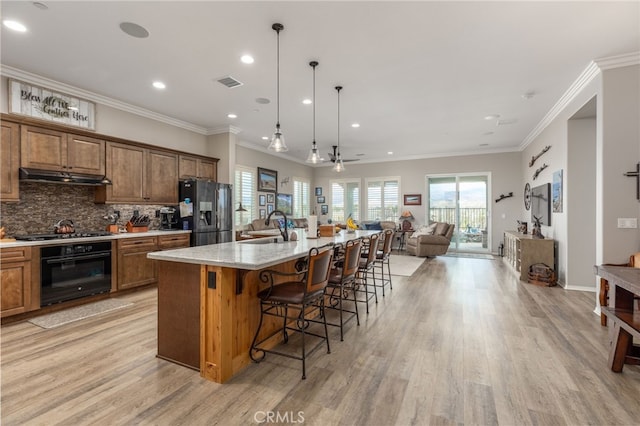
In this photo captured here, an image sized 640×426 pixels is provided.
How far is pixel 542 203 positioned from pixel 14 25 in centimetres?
816

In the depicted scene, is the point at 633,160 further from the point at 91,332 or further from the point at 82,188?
the point at 82,188

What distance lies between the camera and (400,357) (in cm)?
257

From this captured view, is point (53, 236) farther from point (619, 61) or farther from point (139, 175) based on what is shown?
point (619, 61)

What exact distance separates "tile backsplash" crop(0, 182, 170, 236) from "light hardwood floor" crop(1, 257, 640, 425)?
130 cm

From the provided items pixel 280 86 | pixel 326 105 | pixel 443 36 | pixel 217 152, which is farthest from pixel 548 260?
pixel 217 152

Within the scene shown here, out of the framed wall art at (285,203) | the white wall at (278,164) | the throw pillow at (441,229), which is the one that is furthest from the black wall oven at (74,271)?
the throw pillow at (441,229)

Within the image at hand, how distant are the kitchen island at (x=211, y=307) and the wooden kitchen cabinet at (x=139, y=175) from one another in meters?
2.87

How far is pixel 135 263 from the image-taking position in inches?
178

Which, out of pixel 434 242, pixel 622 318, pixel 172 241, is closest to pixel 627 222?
pixel 622 318

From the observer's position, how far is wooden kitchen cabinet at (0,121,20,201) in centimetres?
347

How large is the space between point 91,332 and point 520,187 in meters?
9.73

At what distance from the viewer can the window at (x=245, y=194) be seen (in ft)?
23.7

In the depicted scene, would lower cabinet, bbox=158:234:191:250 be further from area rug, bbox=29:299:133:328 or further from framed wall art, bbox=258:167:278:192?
framed wall art, bbox=258:167:278:192

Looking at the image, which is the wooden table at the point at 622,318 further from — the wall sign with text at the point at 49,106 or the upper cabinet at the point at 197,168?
the wall sign with text at the point at 49,106
